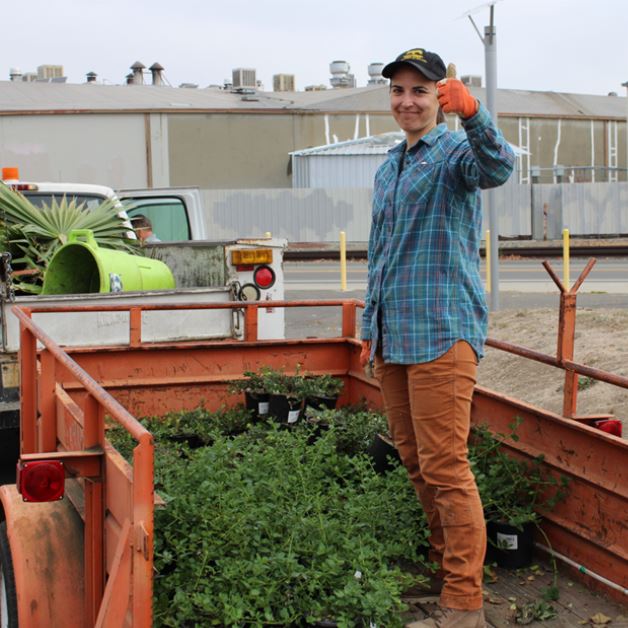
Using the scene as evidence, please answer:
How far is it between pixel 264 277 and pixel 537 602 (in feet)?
13.5

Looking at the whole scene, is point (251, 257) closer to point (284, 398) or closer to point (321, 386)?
point (321, 386)

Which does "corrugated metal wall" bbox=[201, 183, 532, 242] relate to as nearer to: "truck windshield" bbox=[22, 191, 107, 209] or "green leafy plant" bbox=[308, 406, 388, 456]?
"truck windshield" bbox=[22, 191, 107, 209]

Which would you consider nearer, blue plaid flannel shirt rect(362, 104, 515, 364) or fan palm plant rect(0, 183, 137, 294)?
blue plaid flannel shirt rect(362, 104, 515, 364)

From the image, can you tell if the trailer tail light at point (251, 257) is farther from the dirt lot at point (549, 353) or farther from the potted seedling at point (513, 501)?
the potted seedling at point (513, 501)

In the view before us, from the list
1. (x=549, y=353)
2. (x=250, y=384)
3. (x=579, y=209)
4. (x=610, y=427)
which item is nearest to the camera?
(x=610, y=427)

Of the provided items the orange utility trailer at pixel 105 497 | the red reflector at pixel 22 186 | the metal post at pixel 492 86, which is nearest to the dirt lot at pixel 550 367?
the metal post at pixel 492 86

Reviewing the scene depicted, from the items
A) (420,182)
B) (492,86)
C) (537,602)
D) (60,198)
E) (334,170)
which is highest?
(334,170)

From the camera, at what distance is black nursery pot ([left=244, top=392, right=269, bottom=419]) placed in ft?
19.7

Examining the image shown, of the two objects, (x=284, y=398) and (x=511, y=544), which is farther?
(x=284, y=398)

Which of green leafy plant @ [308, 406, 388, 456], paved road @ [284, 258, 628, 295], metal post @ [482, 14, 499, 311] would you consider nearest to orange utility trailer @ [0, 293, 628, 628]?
green leafy plant @ [308, 406, 388, 456]

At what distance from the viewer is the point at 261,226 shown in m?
33.8

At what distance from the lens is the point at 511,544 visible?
4195mm

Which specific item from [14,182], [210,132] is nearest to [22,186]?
[14,182]

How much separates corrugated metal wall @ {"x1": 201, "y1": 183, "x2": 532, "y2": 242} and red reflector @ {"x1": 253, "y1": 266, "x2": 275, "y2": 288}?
85.6 feet
